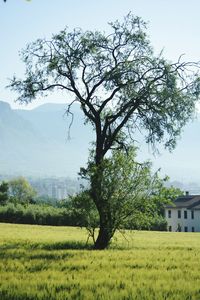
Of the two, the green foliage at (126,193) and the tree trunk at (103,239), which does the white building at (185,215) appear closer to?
the tree trunk at (103,239)

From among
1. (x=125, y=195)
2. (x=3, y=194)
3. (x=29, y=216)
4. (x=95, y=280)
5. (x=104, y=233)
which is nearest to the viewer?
(x=95, y=280)

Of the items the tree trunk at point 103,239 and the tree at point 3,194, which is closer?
the tree trunk at point 103,239

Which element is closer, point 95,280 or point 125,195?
point 95,280

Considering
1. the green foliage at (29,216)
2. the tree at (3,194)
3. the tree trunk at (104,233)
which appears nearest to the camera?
the tree trunk at (104,233)

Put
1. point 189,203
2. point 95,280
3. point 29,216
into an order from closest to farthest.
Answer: point 95,280 < point 29,216 < point 189,203

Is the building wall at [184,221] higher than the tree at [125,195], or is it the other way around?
the building wall at [184,221]

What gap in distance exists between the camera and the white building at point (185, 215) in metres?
130

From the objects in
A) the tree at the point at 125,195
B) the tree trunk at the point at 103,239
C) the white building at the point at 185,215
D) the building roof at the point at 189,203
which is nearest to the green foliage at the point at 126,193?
the tree at the point at 125,195

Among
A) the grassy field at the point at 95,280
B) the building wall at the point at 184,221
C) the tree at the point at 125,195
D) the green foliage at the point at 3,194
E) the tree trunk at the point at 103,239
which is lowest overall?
the grassy field at the point at 95,280

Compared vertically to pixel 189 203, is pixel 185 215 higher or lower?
lower

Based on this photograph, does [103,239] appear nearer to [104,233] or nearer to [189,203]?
[104,233]

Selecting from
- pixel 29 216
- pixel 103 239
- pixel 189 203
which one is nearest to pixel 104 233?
pixel 103 239

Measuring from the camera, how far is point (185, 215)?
134000 mm

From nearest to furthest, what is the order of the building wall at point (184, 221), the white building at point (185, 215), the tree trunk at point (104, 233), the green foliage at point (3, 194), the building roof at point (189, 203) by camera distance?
the tree trunk at point (104, 233) → the green foliage at point (3, 194) → the building wall at point (184, 221) → the white building at point (185, 215) → the building roof at point (189, 203)
